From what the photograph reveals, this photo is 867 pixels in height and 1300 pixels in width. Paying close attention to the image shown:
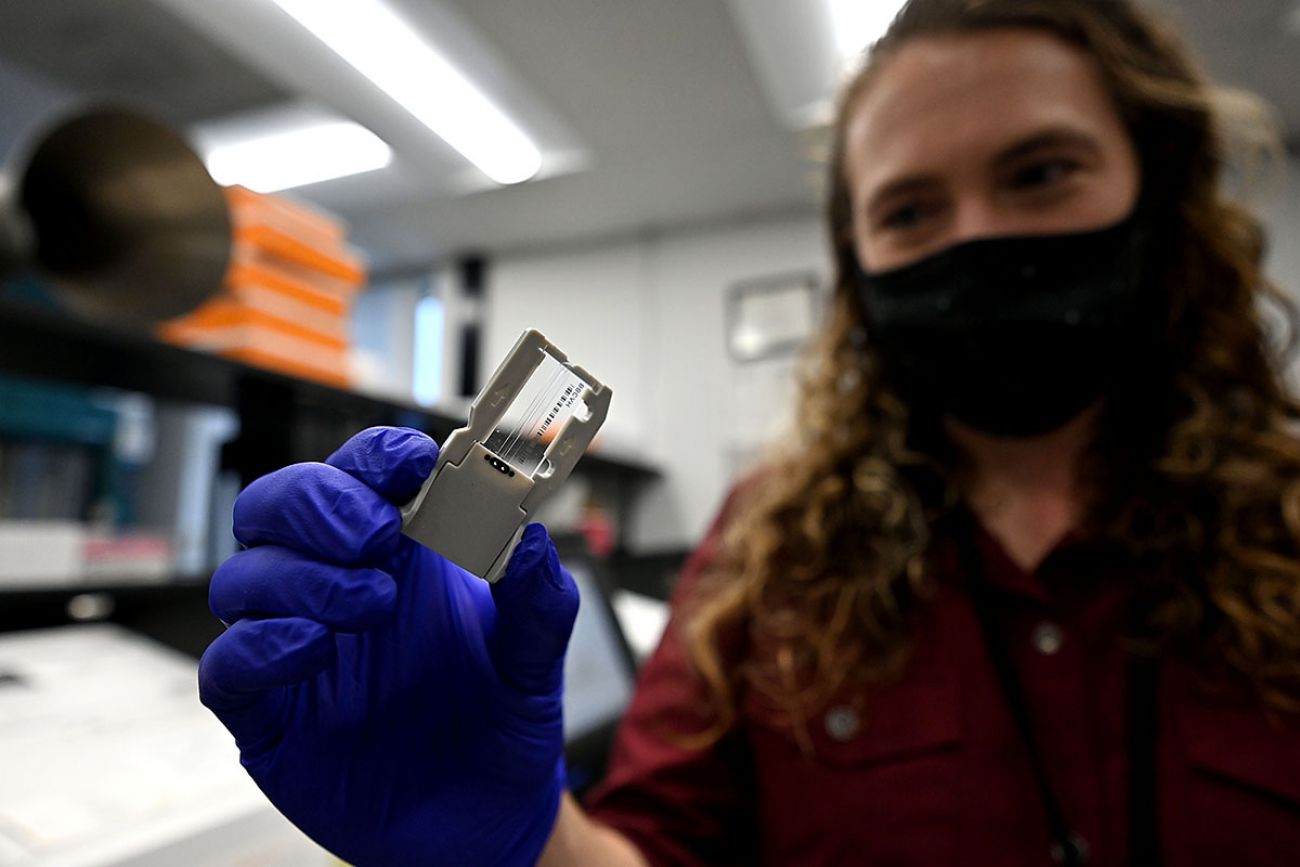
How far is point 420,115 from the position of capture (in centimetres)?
173

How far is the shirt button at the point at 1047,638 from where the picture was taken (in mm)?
719

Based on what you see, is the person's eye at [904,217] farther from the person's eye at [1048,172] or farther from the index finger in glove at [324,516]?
the index finger in glove at [324,516]

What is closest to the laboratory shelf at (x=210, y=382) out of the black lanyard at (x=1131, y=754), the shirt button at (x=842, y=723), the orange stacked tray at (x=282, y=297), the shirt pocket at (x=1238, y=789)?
the orange stacked tray at (x=282, y=297)

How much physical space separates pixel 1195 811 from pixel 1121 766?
0.21 feet

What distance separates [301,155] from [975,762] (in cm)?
216

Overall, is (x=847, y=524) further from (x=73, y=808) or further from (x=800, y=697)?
(x=73, y=808)

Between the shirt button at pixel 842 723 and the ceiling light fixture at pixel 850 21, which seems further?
the ceiling light fixture at pixel 850 21

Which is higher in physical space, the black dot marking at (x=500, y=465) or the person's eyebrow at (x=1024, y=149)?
the person's eyebrow at (x=1024, y=149)

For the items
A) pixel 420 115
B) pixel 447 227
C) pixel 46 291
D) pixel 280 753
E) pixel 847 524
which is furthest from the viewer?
pixel 447 227

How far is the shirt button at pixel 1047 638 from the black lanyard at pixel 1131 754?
0.03 metres

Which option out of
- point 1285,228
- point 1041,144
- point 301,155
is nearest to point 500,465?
point 1041,144

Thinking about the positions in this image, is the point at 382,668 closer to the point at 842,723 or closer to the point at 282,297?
the point at 842,723

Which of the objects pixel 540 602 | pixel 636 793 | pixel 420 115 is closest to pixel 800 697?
pixel 636 793

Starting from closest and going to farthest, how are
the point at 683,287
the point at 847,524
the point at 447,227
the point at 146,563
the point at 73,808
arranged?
the point at 73,808 < the point at 847,524 < the point at 146,563 < the point at 447,227 < the point at 683,287
